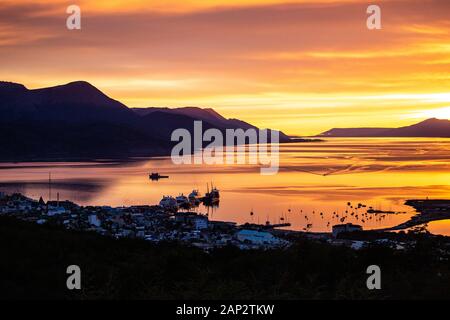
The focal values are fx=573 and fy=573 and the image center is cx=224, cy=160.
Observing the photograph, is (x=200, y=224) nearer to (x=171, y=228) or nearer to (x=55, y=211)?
(x=171, y=228)

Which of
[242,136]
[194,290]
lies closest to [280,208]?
[194,290]

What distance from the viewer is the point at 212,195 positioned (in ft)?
92.5

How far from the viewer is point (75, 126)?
86.8 m

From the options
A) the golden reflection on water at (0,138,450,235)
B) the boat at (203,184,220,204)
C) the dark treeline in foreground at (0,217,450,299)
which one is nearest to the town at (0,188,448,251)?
the golden reflection on water at (0,138,450,235)

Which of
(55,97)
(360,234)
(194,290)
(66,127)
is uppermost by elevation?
(55,97)

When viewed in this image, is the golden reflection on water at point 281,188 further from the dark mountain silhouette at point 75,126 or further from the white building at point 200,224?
the dark mountain silhouette at point 75,126

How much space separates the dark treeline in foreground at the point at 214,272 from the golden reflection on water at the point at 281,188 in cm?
1254

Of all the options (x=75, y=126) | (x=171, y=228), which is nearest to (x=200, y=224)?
(x=171, y=228)

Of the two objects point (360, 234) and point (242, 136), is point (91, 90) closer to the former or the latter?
point (242, 136)

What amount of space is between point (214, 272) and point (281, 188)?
80.8ft

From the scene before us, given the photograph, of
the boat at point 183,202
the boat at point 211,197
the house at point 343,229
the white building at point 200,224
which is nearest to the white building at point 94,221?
the white building at point 200,224

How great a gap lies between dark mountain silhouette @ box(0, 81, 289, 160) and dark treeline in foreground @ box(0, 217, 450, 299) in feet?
184
